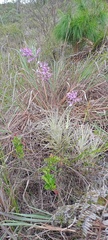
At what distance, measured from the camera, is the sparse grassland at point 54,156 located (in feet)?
2.80

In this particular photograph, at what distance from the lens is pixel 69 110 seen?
139cm

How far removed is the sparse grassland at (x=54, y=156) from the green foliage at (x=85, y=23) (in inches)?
14.4

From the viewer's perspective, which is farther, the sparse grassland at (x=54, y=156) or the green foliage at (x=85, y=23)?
the green foliage at (x=85, y=23)

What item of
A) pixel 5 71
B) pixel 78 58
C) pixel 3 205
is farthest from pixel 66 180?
pixel 78 58

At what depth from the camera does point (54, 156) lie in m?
1.00

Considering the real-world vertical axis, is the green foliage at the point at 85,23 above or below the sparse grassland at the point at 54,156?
above

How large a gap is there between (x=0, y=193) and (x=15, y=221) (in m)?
0.12

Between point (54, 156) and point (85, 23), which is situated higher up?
point (85, 23)

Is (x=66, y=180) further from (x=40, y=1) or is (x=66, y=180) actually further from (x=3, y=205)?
(x=40, y=1)

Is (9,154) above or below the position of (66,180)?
above

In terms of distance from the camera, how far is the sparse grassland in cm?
85

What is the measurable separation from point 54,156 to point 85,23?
1.47 meters

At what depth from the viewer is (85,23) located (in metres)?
2.09

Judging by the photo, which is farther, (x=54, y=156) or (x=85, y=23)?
(x=85, y=23)
